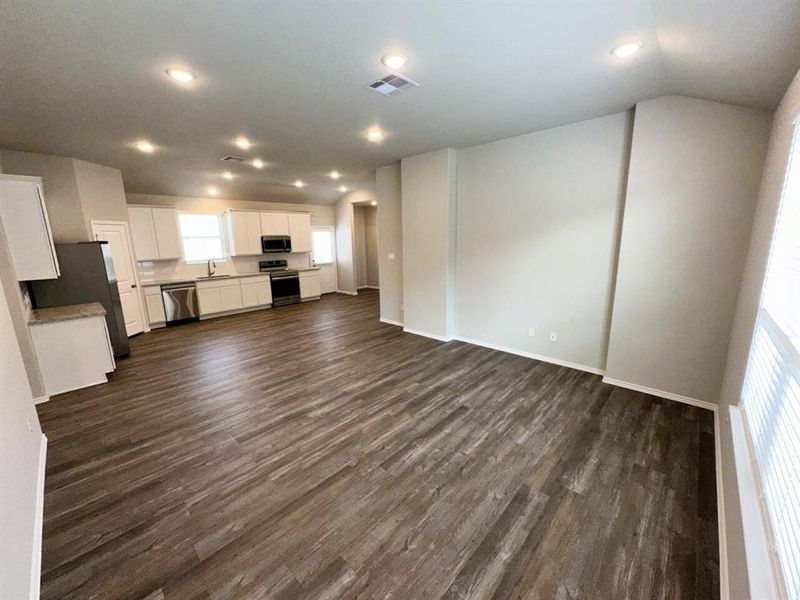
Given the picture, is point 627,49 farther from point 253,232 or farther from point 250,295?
point 250,295

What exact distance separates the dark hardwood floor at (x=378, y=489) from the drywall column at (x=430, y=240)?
150 centimetres

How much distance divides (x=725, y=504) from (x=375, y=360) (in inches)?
128

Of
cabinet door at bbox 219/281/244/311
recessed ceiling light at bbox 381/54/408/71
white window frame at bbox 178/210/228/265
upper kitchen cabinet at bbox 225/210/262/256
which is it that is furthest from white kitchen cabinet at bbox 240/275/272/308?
recessed ceiling light at bbox 381/54/408/71

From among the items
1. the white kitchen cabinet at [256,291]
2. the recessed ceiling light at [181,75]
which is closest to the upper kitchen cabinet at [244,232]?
the white kitchen cabinet at [256,291]

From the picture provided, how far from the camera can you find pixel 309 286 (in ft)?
27.0

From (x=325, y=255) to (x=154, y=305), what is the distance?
4.39 m

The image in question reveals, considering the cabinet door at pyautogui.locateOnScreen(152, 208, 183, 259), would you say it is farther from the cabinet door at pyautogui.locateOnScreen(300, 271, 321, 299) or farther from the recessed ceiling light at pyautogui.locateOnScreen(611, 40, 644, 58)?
the recessed ceiling light at pyautogui.locateOnScreen(611, 40, 644, 58)

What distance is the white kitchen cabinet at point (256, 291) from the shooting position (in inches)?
277

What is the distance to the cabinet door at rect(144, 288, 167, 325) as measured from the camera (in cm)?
580

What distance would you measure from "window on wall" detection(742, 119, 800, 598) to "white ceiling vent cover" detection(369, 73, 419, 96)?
2.36 m

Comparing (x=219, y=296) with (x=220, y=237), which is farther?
(x=220, y=237)

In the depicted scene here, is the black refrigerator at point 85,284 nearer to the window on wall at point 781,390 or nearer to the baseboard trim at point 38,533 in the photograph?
the baseboard trim at point 38,533

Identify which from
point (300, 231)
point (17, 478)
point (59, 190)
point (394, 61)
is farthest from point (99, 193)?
point (394, 61)

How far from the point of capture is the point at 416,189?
15.8 ft
